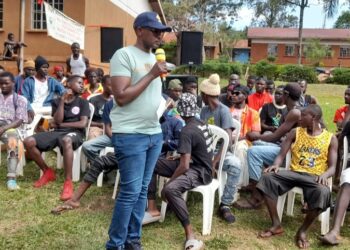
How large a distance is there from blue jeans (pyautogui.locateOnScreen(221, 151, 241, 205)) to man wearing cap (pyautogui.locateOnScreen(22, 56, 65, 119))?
129 inches

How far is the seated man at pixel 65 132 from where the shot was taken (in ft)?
17.0

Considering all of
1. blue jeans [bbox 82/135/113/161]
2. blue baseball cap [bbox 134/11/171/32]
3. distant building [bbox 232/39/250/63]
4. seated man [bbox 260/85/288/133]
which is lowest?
blue jeans [bbox 82/135/113/161]

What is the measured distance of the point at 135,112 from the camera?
9.50 feet

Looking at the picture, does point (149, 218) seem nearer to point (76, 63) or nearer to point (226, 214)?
point (226, 214)

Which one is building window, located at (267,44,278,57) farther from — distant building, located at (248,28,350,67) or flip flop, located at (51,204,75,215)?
flip flop, located at (51,204,75,215)

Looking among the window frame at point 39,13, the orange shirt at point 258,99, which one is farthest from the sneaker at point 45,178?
the window frame at point 39,13

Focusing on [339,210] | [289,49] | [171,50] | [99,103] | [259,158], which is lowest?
[339,210]


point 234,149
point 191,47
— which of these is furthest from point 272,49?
point 234,149

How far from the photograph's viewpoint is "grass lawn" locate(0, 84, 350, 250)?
3760 millimetres

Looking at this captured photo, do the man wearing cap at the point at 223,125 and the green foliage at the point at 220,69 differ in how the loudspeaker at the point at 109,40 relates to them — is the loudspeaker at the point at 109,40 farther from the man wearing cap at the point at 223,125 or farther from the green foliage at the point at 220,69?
the green foliage at the point at 220,69

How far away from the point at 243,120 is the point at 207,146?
159cm

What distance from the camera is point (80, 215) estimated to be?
14.2ft

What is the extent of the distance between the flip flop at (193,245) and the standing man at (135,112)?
29.8 inches

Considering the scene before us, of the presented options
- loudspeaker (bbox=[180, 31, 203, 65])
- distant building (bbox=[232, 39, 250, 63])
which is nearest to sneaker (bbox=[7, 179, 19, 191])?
loudspeaker (bbox=[180, 31, 203, 65])
